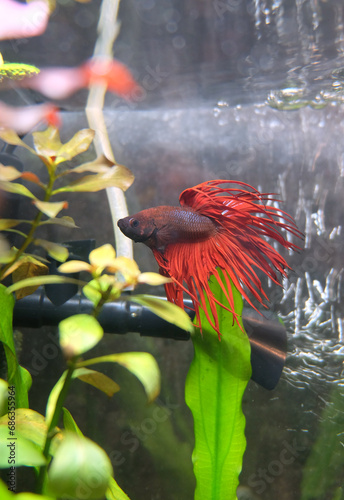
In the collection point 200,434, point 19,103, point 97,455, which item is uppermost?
point 19,103

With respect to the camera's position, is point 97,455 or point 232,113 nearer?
point 97,455

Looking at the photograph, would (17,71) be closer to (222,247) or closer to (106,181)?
(106,181)

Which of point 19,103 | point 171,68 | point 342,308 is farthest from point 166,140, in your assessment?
point 342,308

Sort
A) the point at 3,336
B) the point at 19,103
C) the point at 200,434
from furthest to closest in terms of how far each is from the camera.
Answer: the point at 19,103, the point at 200,434, the point at 3,336

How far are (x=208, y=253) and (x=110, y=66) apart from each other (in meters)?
0.85

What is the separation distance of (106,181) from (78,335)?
0.27 metres

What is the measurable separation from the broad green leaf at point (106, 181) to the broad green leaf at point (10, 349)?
0.76 feet

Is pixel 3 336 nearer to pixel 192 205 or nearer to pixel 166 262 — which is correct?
pixel 166 262

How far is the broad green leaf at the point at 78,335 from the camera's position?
1.22 feet

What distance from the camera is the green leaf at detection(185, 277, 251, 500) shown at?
0.72m

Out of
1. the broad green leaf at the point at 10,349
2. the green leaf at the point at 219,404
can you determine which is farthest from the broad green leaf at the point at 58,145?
the green leaf at the point at 219,404

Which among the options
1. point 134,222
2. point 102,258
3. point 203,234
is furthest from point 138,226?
point 102,258

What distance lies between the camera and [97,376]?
0.49 meters

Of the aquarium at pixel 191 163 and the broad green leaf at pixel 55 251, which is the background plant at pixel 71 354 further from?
the aquarium at pixel 191 163
